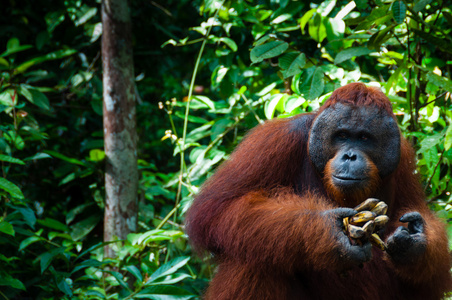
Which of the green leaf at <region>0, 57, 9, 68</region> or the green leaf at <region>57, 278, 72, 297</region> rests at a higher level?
the green leaf at <region>0, 57, 9, 68</region>

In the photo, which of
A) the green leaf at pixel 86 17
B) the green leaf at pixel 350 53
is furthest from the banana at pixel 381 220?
the green leaf at pixel 86 17

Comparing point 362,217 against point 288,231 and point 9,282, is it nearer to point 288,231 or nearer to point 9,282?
point 288,231

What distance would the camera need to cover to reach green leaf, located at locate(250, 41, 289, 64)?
3.51 metres

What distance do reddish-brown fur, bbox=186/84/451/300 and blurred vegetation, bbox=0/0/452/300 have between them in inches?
21.0

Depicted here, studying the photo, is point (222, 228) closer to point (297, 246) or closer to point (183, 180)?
point (297, 246)

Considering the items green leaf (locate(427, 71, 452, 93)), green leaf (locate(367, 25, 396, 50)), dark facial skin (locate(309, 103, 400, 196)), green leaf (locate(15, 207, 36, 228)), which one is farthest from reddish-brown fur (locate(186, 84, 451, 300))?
green leaf (locate(15, 207, 36, 228))

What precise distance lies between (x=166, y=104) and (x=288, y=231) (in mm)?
2578

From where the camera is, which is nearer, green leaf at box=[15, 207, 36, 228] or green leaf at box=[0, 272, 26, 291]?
green leaf at box=[0, 272, 26, 291]

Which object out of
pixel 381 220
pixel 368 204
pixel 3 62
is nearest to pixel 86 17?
pixel 3 62

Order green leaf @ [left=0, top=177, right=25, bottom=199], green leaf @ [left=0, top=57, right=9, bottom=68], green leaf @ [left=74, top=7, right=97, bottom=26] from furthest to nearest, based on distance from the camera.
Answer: green leaf @ [left=74, top=7, right=97, bottom=26]
green leaf @ [left=0, top=57, right=9, bottom=68]
green leaf @ [left=0, top=177, right=25, bottom=199]

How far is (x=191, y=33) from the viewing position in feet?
19.6

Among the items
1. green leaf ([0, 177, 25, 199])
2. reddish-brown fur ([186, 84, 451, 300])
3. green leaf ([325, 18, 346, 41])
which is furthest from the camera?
green leaf ([325, 18, 346, 41])

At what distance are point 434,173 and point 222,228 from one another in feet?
5.06

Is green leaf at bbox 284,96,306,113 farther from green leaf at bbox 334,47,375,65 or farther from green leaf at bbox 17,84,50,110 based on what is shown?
green leaf at bbox 17,84,50,110
